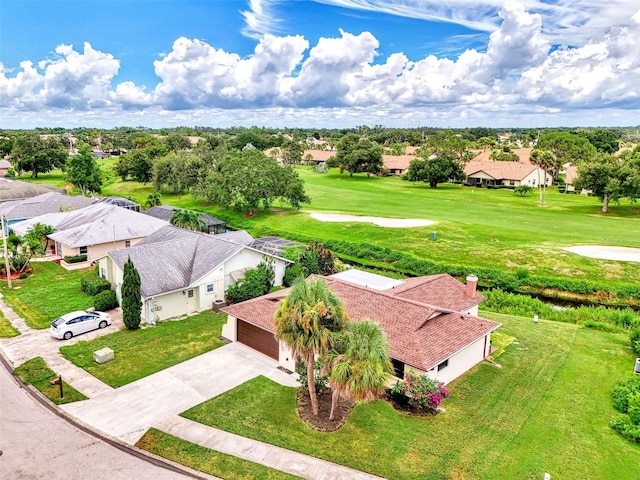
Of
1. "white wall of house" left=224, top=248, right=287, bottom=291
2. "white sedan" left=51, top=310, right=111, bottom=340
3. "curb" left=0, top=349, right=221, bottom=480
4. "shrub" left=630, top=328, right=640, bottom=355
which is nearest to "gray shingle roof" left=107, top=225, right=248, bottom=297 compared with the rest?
"white wall of house" left=224, top=248, right=287, bottom=291

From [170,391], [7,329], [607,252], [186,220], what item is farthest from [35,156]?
[607,252]

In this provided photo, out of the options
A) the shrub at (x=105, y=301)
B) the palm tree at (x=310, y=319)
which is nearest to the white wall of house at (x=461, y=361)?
the palm tree at (x=310, y=319)

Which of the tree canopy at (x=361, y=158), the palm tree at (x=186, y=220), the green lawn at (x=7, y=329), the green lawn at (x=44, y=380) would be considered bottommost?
the green lawn at (x=7, y=329)

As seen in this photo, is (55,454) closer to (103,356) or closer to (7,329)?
(103,356)

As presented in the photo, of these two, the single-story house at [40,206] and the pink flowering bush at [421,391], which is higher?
the single-story house at [40,206]

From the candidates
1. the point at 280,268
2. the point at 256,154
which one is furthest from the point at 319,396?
the point at 256,154

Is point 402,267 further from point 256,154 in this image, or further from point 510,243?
point 256,154

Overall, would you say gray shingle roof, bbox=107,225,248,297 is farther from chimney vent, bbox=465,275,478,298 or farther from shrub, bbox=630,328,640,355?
shrub, bbox=630,328,640,355

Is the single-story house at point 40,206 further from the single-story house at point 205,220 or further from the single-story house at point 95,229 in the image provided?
the single-story house at point 205,220
